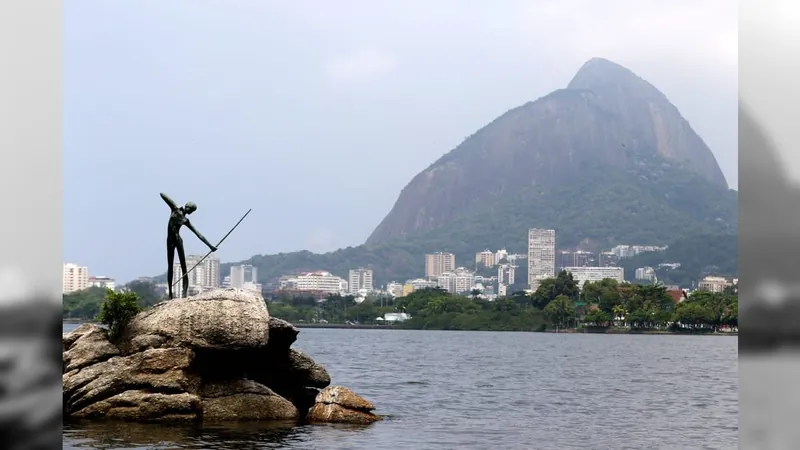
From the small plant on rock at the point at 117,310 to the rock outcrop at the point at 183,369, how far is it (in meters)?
0.16

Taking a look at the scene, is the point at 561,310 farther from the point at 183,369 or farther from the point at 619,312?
the point at 183,369

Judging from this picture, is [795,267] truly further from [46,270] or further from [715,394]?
[715,394]

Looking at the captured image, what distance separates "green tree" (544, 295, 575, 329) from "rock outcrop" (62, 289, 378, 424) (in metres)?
146

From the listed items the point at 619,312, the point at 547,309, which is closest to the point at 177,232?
the point at 619,312

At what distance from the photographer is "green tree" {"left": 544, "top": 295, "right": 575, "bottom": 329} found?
166750mm

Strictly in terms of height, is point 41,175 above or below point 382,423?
above

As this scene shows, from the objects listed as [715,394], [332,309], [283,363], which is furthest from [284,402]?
[332,309]

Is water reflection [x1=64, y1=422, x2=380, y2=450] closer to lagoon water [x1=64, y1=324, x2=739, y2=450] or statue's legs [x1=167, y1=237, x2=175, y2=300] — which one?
lagoon water [x1=64, y1=324, x2=739, y2=450]

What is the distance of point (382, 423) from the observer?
24.6 m

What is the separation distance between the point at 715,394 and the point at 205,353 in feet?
82.2

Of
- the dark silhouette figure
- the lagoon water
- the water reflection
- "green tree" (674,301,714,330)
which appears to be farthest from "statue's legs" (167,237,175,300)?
"green tree" (674,301,714,330)

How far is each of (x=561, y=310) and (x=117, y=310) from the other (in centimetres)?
14893

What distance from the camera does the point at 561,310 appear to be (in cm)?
16750

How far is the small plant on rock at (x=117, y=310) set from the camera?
75.0ft
